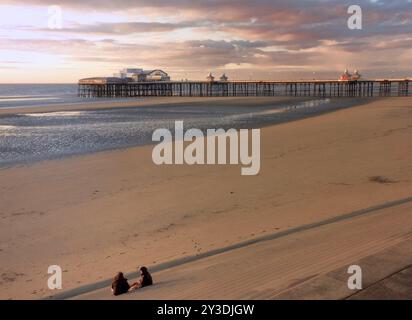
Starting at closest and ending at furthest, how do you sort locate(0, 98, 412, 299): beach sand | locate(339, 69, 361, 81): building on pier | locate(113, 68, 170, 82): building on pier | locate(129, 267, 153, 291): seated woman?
locate(129, 267, 153, 291): seated woman → locate(0, 98, 412, 299): beach sand → locate(339, 69, 361, 81): building on pier → locate(113, 68, 170, 82): building on pier

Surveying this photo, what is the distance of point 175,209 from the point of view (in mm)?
7680

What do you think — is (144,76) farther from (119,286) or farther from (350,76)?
(119,286)

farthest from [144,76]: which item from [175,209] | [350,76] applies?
[175,209]

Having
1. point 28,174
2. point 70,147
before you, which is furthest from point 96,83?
point 28,174

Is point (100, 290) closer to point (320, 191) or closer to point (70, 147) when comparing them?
point (320, 191)

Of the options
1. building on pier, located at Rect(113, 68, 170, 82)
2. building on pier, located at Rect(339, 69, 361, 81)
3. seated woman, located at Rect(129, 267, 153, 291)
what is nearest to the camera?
seated woman, located at Rect(129, 267, 153, 291)

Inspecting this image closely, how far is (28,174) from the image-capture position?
10938 millimetres

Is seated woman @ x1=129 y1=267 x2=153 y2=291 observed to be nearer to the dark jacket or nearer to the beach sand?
the dark jacket

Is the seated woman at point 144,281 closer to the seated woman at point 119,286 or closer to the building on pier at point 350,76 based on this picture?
the seated woman at point 119,286

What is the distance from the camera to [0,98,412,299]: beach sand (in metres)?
5.17

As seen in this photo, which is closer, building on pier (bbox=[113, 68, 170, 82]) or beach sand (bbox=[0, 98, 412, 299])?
beach sand (bbox=[0, 98, 412, 299])

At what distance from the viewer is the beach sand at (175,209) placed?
517 cm

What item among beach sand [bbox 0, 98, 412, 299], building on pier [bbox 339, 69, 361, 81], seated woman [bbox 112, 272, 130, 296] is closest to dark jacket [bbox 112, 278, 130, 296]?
seated woman [bbox 112, 272, 130, 296]

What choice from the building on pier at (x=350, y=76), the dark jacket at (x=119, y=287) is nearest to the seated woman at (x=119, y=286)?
the dark jacket at (x=119, y=287)
